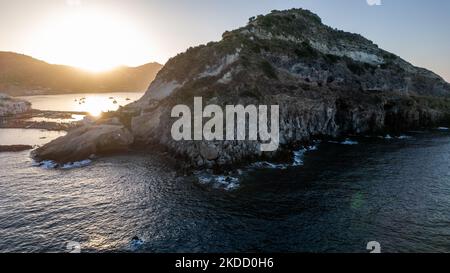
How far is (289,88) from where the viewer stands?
4395 inches

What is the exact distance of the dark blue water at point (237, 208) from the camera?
148ft

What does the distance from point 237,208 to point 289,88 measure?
66341 millimetres

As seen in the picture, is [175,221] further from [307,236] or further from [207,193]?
[307,236]

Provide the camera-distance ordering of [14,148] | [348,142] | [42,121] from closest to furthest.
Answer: [14,148]
[348,142]
[42,121]

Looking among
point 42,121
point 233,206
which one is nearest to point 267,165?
point 233,206

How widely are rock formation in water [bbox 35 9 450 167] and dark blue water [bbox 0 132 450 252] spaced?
52.6 feet

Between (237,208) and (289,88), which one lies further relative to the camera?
(289,88)

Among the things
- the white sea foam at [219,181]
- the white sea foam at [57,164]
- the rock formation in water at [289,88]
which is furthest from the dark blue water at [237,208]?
the rock formation in water at [289,88]

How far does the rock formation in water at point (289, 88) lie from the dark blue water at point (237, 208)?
16.0 m

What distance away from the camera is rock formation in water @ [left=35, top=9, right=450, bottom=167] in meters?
96.6

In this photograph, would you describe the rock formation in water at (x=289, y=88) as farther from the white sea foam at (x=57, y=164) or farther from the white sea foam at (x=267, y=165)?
the white sea foam at (x=57, y=164)

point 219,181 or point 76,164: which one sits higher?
point 76,164

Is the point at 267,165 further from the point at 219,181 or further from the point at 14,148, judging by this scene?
the point at 14,148

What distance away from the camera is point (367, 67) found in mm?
153125
